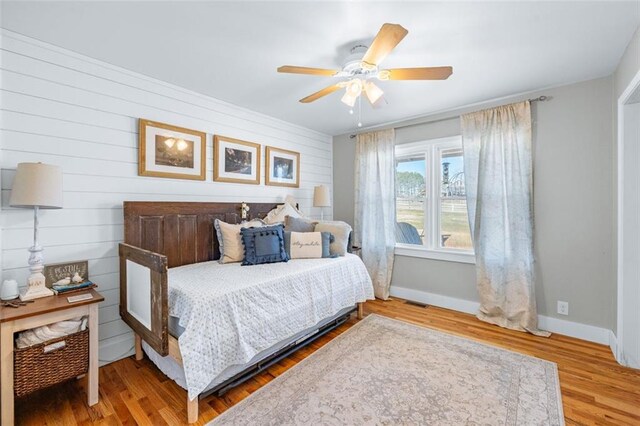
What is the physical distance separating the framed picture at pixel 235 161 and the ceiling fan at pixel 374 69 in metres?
1.22

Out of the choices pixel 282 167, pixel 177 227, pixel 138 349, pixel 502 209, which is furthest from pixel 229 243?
pixel 502 209

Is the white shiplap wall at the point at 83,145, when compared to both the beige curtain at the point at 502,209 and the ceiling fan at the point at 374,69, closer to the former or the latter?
the ceiling fan at the point at 374,69

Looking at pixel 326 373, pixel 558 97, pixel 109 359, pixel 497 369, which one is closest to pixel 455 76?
pixel 558 97

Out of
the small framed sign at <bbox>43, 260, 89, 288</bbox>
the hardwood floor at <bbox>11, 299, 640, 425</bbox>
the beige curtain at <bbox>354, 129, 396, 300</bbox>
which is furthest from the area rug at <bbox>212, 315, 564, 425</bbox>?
the small framed sign at <bbox>43, 260, 89, 288</bbox>

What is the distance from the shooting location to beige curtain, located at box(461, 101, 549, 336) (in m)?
2.84

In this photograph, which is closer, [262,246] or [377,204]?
[262,246]

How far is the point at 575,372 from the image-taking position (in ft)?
6.97

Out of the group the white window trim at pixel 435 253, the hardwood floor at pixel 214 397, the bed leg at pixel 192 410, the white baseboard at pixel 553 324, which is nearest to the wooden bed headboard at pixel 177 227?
the hardwood floor at pixel 214 397

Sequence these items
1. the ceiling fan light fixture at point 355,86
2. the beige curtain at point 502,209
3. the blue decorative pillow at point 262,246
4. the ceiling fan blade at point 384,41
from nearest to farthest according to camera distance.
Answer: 1. the ceiling fan blade at point 384,41
2. the ceiling fan light fixture at point 355,86
3. the blue decorative pillow at point 262,246
4. the beige curtain at point 502,209

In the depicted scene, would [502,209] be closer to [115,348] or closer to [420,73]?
[420,73]

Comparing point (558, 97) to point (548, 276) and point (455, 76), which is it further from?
point (548, 276)

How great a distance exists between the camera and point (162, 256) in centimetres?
166

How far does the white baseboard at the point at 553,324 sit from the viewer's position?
257cm

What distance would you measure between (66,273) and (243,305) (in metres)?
1.39
